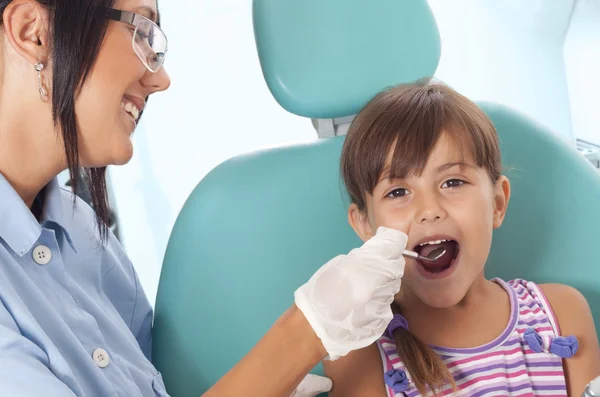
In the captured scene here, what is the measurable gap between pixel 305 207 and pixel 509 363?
50cm

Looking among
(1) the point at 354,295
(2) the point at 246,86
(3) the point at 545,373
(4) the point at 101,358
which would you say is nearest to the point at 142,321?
(4) the point at 101,358

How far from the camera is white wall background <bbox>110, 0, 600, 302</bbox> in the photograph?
2.33 m

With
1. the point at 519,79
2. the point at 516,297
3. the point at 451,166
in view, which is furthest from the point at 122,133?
the point at 519,79

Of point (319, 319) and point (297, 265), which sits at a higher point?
point (319, 319)

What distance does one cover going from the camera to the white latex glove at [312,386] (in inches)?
52.1

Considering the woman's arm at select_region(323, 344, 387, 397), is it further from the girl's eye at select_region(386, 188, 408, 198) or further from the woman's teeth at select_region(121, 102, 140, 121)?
the woman's teeth at select_region(121, 102, 140, 121)

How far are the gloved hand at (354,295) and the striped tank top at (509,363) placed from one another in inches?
9.4

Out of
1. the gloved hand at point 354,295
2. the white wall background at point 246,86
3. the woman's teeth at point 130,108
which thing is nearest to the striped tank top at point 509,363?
the gloved hand at point 354,295

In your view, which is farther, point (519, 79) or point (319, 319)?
point (519, 79)

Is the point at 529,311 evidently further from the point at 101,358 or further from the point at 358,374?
the point at 101,358

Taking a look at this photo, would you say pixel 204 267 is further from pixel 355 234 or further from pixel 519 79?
pixel 519 79

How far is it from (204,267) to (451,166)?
0.53m

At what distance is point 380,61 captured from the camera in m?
1.52

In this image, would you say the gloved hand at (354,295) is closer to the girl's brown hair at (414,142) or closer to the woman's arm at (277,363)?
the woman's arm at (277,363)
